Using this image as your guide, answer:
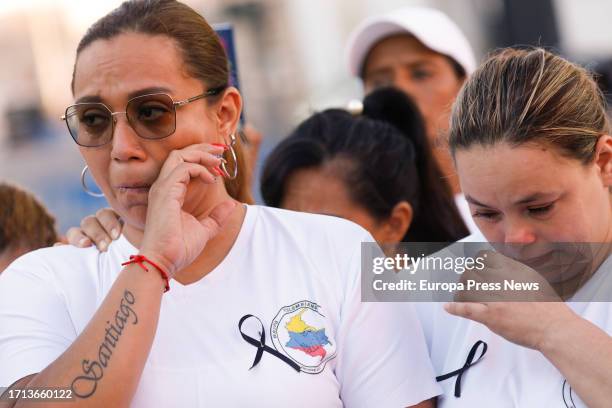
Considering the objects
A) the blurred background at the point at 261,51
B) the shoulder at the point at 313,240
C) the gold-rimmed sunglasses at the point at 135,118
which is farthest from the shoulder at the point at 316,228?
the blurred background at the point at 261,51

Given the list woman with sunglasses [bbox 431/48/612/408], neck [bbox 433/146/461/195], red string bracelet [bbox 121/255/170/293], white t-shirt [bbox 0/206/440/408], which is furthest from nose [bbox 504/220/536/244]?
neck [bbox 433/146/461/195]

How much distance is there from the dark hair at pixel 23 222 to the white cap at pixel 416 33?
1.54 metres

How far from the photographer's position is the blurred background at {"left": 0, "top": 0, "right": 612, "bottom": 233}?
22.0 ft

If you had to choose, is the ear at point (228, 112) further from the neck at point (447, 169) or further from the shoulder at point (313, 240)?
the neck at point (447, 169)

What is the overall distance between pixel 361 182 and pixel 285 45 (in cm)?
897

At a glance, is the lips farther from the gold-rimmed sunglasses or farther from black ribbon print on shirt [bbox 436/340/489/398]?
black ribbon print on shirt [bbox 436/340/489/398]

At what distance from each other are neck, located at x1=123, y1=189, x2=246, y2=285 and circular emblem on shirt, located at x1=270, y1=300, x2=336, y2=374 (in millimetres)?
236

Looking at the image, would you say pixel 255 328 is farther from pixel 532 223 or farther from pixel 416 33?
pixel 416 33

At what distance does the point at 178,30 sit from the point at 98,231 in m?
0.54

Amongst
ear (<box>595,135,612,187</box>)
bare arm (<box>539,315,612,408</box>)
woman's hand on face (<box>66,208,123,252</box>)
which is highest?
woman's hand on face (<box>66,208,123,252</box>)

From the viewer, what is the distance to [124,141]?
2195 mm

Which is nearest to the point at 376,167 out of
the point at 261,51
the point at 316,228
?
the point at 316,228

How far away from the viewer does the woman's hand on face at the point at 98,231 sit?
235 centimetres

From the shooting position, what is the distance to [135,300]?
2029 mm
